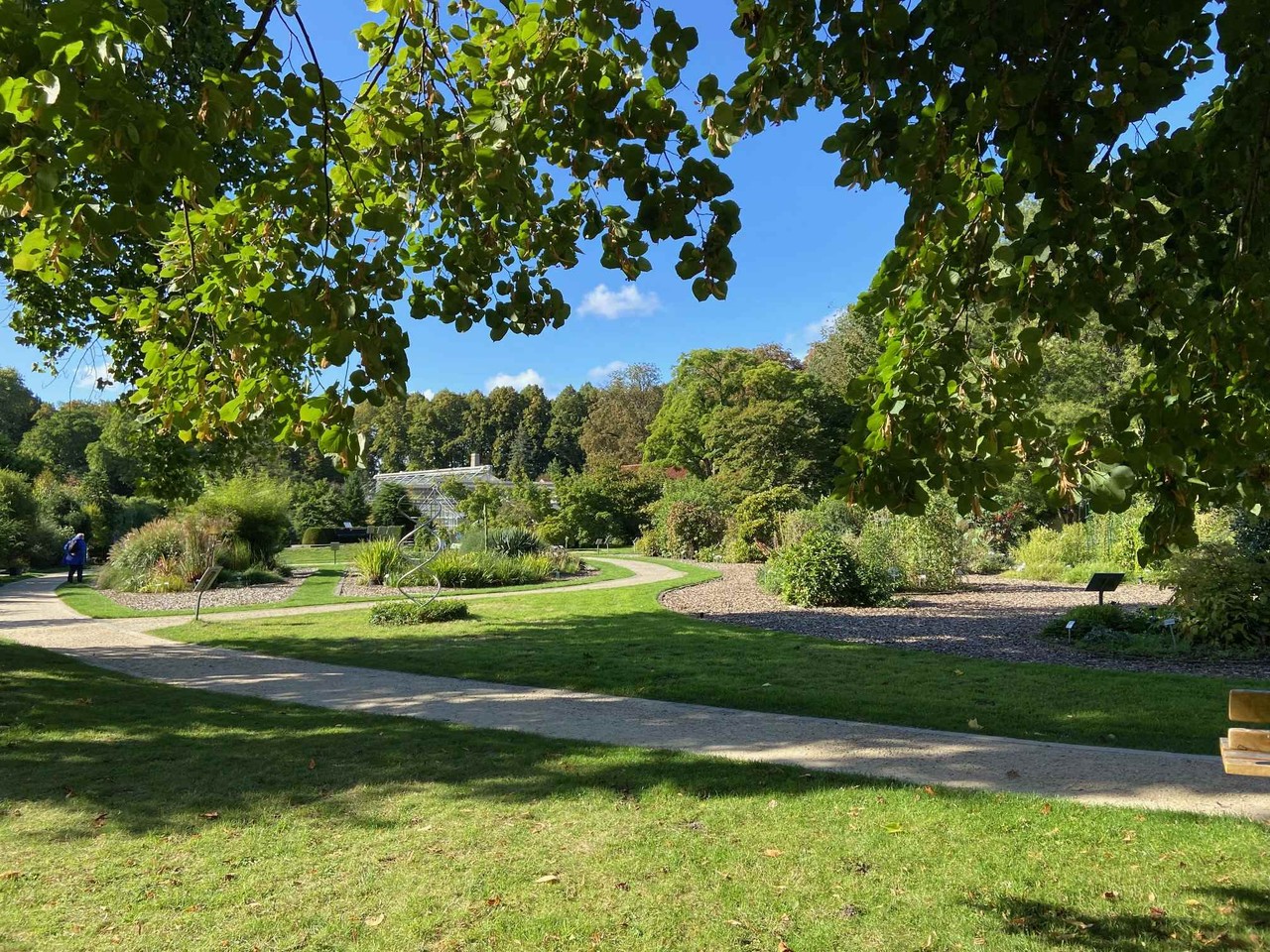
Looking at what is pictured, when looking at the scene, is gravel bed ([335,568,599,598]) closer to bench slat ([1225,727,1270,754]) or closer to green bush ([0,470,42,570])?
green bush ([0,470,42,570])

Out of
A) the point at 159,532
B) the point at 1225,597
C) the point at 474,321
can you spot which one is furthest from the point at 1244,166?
A: the point at 159,532

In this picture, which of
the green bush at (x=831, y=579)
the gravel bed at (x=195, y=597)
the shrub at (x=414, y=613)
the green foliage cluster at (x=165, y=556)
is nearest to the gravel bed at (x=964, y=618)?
the green bush at (x=831, y=579)

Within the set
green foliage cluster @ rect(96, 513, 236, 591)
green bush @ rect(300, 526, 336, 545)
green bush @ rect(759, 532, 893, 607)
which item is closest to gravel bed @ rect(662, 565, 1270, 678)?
green bush @ rect(759, 532, 893, 607)

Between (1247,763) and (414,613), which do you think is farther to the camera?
(414,613)

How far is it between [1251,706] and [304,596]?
1563cm

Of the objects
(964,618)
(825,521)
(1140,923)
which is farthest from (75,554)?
(1140,923)

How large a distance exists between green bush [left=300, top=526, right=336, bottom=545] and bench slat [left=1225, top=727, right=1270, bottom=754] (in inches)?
1447

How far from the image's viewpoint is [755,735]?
5.72 meters

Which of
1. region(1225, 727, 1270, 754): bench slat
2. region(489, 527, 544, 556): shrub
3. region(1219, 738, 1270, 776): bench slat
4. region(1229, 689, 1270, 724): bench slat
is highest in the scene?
region(489, 527, 544, 556): shrub

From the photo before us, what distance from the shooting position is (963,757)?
508cm

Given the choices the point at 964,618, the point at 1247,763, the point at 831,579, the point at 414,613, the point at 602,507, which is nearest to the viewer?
the point at 1247,763

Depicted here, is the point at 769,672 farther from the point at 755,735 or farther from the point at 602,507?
the point at 602,507

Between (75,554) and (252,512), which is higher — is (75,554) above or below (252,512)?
below

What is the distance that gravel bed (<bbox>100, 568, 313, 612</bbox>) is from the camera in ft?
49.0
